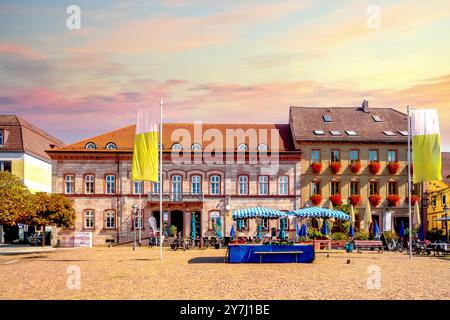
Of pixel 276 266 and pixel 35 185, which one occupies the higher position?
pixel 35 185

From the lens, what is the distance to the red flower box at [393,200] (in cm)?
5500

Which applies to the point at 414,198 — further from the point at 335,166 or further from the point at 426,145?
the point at 426,145

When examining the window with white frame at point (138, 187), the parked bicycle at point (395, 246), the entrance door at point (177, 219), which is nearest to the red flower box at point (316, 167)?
the entrance door at point (177, 219)

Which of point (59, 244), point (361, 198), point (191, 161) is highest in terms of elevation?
point (191, 161)

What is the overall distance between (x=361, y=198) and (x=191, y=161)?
599 inches

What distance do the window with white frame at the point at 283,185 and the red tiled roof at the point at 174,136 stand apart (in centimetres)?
254

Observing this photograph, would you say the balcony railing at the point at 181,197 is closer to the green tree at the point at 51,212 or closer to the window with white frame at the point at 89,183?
the window with white frame at the point at 89,183

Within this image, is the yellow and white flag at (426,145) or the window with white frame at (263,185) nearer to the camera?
the yellow and white flag at (426,145)

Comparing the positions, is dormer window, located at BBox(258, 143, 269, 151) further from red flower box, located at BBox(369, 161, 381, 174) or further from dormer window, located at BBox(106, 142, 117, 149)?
dormer window, located at BBox(106, 142, 117, 149)

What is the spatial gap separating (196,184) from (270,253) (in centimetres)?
2487

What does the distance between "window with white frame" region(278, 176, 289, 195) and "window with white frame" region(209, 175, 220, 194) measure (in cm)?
532
